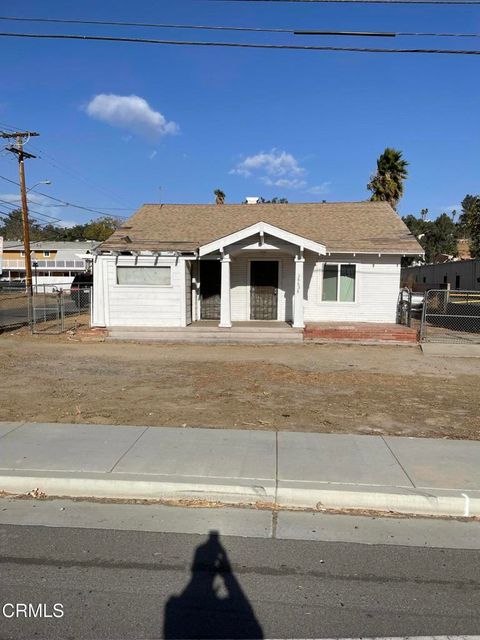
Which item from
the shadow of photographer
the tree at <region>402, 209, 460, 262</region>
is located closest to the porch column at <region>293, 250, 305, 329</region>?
the shadow of photographer

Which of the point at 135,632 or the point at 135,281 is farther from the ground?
the point at 135,281

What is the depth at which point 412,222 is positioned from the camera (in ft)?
276

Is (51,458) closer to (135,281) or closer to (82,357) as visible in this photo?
(82,357)

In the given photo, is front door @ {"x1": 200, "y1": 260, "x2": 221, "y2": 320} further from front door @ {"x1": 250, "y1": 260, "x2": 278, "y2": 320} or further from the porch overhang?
the porch overhang

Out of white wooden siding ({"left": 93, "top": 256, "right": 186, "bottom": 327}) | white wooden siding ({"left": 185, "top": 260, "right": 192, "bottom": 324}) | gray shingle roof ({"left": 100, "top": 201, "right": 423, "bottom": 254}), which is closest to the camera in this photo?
white wooden siding ({"left": 93, "top": 256, "right": 186, "bottom": 327})

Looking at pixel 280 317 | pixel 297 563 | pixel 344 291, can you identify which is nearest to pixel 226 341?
pixel 280 317

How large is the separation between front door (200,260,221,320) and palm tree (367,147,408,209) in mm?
19140

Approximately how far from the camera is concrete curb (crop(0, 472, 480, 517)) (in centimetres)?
447

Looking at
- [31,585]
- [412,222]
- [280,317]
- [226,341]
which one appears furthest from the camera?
[412,222]

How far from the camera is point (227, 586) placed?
11.0 ft

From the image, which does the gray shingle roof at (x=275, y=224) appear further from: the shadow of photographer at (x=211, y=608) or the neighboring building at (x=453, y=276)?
the shadow of photographer at (x=211, y=608)

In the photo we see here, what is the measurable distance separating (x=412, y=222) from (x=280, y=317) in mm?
72959

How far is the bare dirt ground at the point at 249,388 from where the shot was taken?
7.07m

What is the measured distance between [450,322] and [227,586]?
21631 mm
